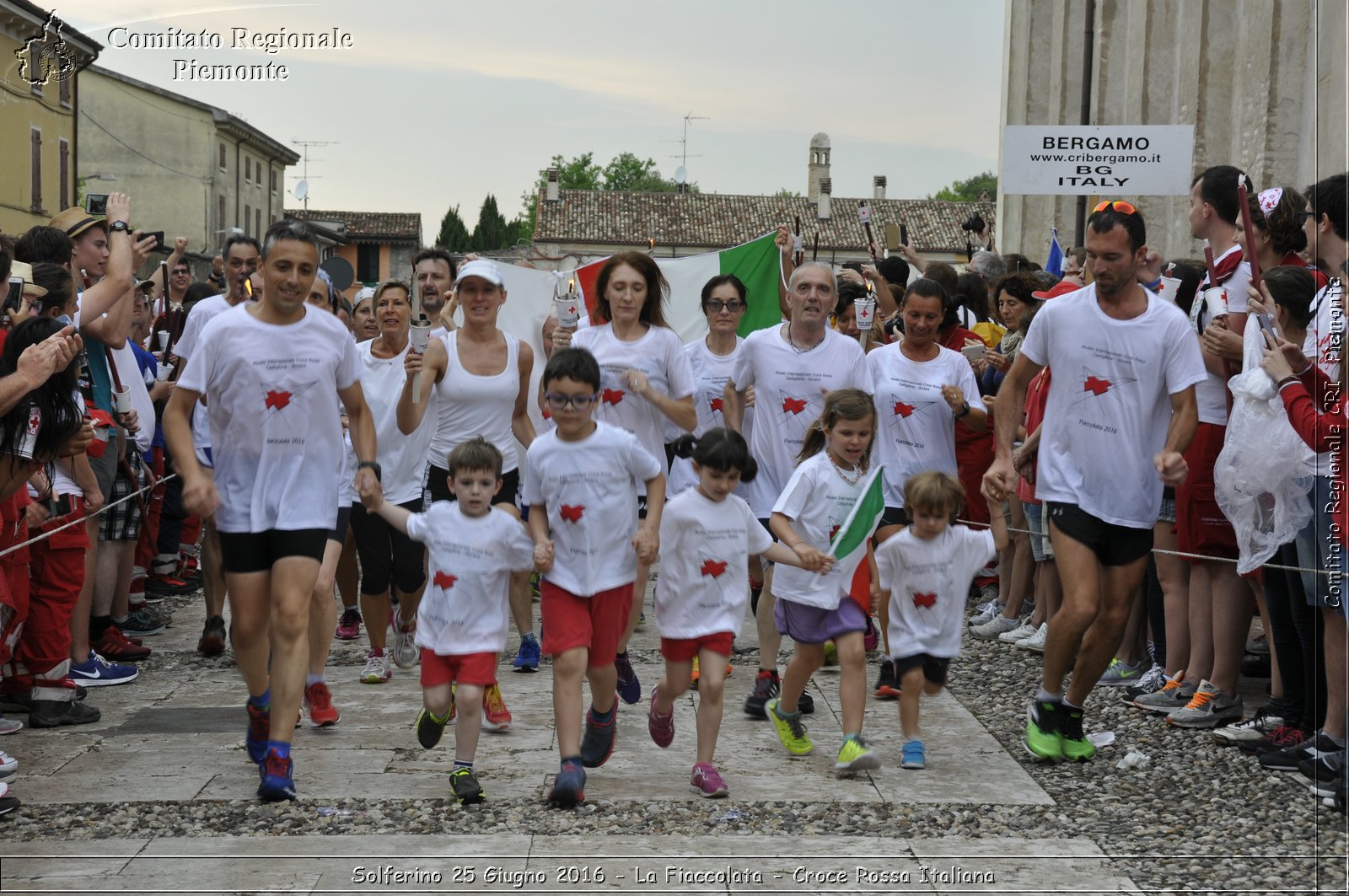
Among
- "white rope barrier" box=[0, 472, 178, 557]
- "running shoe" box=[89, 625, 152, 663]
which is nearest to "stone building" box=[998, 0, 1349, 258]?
"white rope barrier" box=[0, 472, 178, 557]

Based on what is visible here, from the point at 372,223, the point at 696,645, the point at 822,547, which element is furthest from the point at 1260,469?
the point at 372,223

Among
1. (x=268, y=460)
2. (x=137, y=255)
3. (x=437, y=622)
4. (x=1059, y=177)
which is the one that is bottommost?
(x=437, y=622)

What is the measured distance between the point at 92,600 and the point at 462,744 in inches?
163

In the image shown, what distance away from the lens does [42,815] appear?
18.8ft

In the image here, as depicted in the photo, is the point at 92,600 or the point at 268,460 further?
the point at 92,600

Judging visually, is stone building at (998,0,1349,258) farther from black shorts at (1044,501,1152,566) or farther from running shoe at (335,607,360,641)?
running shoe at (335,607,360,641)

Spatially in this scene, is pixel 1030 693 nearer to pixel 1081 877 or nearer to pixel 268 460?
pixel 1081 877

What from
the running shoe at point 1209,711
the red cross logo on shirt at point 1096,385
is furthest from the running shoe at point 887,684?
the red cross logo on shirt at point 1096,385

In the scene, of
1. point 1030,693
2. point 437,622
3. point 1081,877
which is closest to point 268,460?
point 437,622

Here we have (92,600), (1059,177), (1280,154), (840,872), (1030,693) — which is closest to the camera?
(840,872)

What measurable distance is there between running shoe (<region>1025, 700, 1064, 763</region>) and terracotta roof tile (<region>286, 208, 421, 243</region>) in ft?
272

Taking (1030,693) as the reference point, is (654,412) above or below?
above

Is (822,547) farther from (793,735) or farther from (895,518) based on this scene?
(895,518)

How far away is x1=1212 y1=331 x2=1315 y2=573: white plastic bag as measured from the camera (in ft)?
21.1
